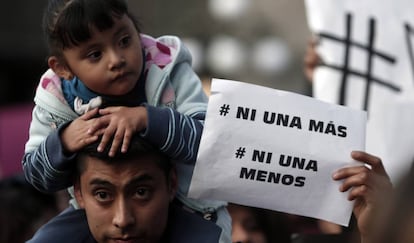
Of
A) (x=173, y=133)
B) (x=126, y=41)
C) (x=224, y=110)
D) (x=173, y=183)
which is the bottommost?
(x=173, y=183)

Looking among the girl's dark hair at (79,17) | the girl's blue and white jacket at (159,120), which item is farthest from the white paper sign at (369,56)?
the girl's dark hair at (79,17)

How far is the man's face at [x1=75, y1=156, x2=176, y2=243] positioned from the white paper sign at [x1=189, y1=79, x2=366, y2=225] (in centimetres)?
12

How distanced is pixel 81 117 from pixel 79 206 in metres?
0.35

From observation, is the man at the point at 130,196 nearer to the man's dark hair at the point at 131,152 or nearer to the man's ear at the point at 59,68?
the man's dark hair at the point at 131,152

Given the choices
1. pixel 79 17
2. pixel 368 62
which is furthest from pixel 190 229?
pixel 368 62

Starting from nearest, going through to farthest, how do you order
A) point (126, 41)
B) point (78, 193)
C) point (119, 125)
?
1. point (119, 125)
2. point (126, 41)
3. point (78, 193)

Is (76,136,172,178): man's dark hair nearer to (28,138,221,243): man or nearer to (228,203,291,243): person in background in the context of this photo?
(28,138,221,243): man

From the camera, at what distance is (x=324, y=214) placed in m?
3.80

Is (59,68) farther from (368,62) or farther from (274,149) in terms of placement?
(368,62)

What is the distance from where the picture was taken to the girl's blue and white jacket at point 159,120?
12.0 feet

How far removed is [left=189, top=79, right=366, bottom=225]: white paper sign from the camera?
3719mm

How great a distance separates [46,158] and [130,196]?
28 centimetres

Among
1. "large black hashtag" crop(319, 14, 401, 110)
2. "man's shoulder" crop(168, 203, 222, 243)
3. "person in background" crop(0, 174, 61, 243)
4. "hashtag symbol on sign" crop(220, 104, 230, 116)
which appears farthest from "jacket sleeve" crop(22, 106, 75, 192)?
"person in background" crop(0, 174, 61, 243)

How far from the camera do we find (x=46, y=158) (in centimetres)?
371
